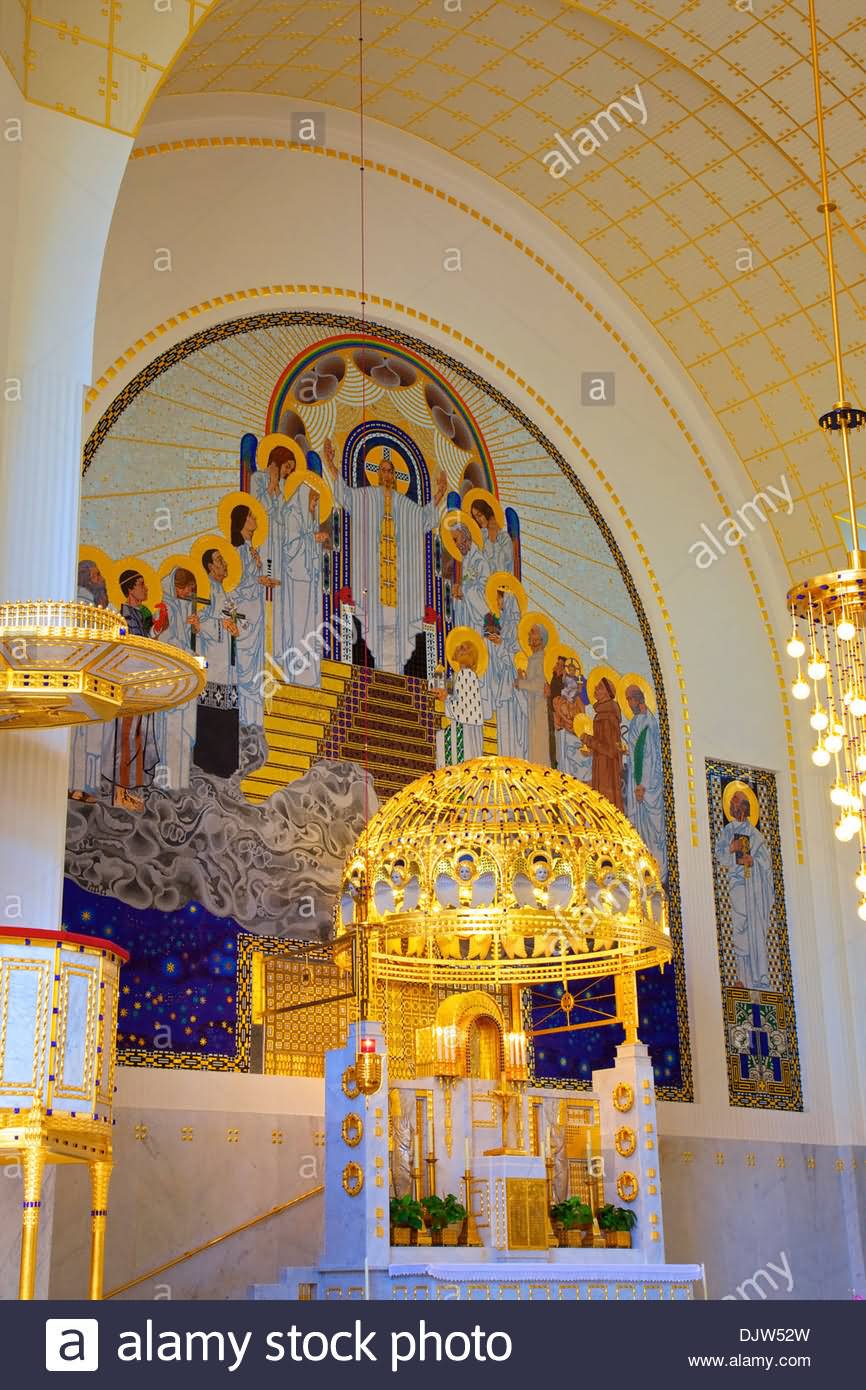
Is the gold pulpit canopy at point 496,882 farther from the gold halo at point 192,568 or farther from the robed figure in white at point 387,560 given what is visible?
the gold halo at point 192,568

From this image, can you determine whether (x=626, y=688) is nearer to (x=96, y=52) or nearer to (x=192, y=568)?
(x=192, y=568)

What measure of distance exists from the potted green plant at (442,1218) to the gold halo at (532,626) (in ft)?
17.6

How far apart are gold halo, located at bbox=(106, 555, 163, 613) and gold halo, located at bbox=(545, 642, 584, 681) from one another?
374cm

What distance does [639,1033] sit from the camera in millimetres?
13852

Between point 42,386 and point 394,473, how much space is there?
16.8 feet

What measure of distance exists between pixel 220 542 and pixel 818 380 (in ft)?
20.9

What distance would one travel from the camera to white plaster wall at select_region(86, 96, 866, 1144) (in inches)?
519

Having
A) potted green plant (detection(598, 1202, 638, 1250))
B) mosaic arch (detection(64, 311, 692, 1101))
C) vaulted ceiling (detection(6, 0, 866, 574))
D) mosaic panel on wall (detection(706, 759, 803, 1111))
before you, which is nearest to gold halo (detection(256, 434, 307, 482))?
mosaic arch (detection(64, 311, 692, 1101))

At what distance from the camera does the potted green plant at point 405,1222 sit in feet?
34.2
